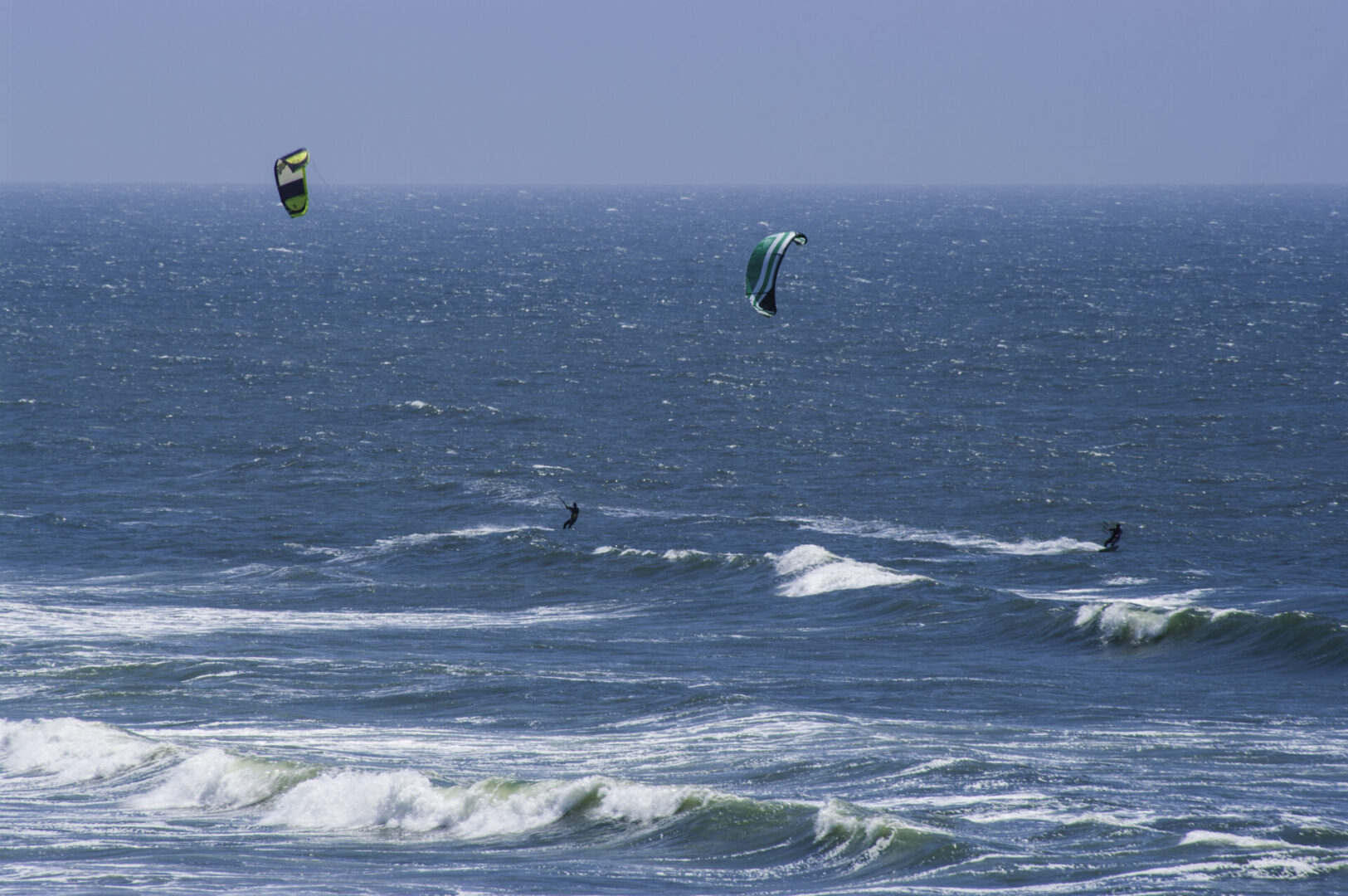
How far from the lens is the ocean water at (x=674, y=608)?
21.7 m

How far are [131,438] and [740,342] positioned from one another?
3950cm

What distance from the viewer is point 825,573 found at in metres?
43.4

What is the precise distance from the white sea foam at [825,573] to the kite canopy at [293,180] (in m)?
16.2

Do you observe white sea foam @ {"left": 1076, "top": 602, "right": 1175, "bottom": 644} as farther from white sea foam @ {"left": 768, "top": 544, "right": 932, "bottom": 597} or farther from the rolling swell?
the rolling swell

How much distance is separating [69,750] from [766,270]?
1927 centimetres

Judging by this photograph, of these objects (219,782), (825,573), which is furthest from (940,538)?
(219,782)

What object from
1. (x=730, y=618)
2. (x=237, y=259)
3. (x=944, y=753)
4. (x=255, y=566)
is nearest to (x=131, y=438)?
(x=255, y=566)

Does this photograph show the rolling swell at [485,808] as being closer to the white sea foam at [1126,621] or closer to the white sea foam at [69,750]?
the white sea foam at [69,750]

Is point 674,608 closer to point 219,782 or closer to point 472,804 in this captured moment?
point 219,782

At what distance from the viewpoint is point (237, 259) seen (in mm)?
159125

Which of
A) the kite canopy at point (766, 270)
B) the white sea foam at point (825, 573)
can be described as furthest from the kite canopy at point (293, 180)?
the white sea foam at point (825, 573)

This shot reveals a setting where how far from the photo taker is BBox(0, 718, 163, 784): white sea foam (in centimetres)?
2550

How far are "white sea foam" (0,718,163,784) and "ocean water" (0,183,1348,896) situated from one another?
0.42 ft

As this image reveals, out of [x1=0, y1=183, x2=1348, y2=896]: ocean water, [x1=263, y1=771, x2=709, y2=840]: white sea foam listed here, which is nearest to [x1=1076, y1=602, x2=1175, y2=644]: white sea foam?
[x1=0, y1=183, x2=1348, y2=896]: ocean water
